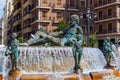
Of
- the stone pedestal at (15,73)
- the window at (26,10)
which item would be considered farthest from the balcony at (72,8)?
the stone pedestal at (15,73)

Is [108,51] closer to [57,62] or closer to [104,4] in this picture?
[57,62]

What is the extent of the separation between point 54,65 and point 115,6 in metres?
39.6

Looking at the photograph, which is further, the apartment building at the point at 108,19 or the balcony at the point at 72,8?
the balcony at the point at 72,8

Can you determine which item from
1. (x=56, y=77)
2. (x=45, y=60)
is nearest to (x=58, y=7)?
(x=45, y=60)

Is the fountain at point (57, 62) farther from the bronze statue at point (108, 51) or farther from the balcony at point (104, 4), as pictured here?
the balcony at point (104, 4)

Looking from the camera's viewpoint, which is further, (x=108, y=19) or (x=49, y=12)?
(x=49, y=12)

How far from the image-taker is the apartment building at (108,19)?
5325 centimetres

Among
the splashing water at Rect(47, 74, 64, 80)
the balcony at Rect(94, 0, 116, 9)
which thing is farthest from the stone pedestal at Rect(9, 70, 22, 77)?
the balcony at Rect(94, 0, 116, 9)

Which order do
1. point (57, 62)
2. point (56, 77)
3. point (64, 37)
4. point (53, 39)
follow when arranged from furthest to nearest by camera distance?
point (64, 37), point (53, 39), point (57, 62), point (56, 77)

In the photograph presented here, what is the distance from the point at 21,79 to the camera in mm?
12617

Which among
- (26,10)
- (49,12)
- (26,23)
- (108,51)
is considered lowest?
(108,51)

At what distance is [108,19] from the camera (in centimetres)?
5506

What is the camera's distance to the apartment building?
53.2 m

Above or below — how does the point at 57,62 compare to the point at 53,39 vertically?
below
